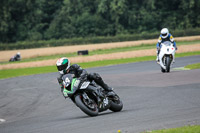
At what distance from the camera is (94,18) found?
78.8m

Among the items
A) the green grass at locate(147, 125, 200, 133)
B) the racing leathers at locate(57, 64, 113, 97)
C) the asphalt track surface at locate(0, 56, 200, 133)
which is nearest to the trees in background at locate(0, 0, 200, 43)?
the asphalt track surface at locate(0, 56, 200, 133)

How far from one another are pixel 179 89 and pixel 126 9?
65.3 m

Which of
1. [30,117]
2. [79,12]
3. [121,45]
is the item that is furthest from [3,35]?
[30,117]

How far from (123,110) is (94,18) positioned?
228ft

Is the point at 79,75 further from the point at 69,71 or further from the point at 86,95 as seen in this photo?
the point at 86,95

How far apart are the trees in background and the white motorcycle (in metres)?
56.4

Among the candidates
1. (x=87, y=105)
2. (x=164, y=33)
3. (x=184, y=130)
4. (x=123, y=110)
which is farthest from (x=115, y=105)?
(x=164, y=33)

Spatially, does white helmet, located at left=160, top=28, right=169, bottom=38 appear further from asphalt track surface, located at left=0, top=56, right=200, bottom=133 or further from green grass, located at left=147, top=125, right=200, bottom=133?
green grass, located at left=147, top=125, right=200, bottom=133

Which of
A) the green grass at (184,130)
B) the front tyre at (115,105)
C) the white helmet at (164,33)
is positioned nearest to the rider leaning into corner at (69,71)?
the front tyre at (115,105)

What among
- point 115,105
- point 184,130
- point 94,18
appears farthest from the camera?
point 94,18

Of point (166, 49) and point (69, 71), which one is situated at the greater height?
point (69, 71)

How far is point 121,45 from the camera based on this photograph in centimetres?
5706

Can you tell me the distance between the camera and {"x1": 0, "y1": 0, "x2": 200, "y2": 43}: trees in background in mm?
75188

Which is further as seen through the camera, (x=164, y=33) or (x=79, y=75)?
(x=164, y=33)
